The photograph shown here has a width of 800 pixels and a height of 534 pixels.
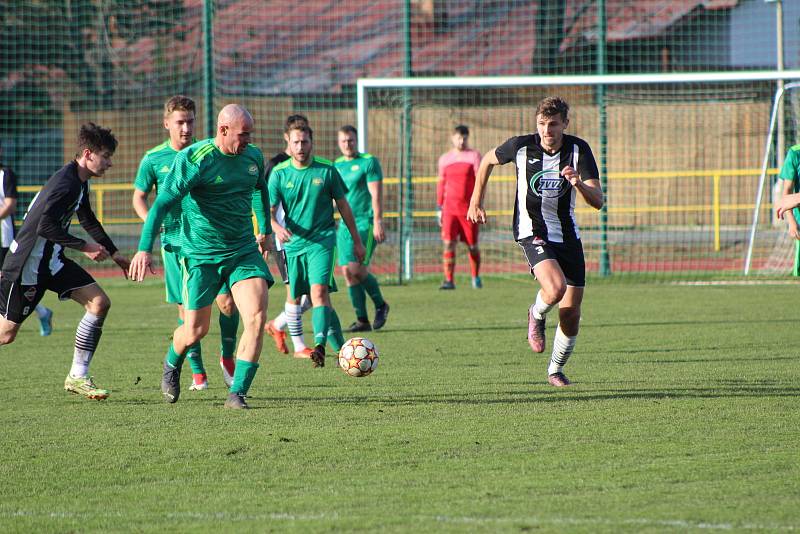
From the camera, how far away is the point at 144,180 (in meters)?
8.38

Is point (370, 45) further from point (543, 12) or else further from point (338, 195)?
point (338, 195)

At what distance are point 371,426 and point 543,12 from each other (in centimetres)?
1869

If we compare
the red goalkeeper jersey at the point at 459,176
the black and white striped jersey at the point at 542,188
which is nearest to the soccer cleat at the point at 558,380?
the black and white striped jersey at the point at 542,188

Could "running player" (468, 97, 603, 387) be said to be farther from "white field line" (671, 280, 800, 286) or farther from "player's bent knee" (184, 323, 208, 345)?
"white field line" (671, 280, 800, 286)

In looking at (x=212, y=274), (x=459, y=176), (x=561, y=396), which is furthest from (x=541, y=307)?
(x=459, y=176)

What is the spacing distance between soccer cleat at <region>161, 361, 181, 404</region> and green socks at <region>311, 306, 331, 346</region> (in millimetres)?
1789

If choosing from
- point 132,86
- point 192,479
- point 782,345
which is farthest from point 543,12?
point 192,479

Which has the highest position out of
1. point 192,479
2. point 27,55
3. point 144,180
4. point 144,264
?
point 27,55

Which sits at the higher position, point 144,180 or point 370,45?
point 370,45

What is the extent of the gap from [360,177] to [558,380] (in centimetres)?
499

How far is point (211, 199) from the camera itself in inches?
285

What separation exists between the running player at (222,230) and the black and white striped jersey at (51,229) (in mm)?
751

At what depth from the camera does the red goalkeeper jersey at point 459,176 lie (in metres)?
16.7

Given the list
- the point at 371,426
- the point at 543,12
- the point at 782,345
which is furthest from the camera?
the point at 543,12
